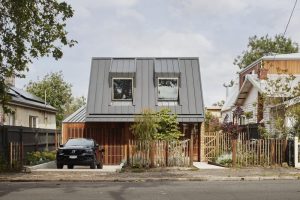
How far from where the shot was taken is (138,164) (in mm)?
21969

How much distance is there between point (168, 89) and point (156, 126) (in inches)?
247

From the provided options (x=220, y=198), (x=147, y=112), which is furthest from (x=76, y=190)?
(x=147, y=112)

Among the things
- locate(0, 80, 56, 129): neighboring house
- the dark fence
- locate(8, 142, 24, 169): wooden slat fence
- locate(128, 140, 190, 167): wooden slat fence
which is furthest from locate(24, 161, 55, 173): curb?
locate(128, 140, 190, 167): wooden slat fence

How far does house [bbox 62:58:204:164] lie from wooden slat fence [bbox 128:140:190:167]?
593cm

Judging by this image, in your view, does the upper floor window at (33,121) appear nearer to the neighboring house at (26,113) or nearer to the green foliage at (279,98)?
the neighboring house at (26,113)

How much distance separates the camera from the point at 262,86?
35344 mm

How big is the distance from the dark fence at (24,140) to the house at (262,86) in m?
12.4

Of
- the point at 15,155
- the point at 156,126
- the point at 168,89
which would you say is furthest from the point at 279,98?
the point at 15,155

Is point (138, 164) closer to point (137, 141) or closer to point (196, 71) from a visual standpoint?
point (137, 141)

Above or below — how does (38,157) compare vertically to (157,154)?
below

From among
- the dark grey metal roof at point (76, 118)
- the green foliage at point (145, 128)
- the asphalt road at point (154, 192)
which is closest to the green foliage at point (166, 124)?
the green foliage at point (145, 128)

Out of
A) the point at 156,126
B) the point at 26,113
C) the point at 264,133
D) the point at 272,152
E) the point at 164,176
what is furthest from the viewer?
the point at 26,113

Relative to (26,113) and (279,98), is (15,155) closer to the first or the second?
(26,113)

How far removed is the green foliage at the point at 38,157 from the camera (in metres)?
24.1
